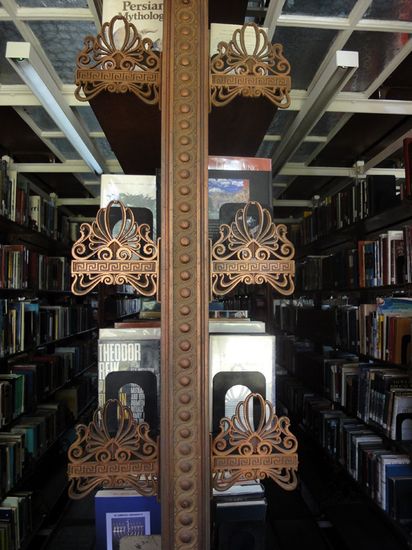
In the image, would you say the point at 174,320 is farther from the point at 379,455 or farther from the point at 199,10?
the point at 379,455

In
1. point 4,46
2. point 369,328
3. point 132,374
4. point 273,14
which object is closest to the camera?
point 132,374

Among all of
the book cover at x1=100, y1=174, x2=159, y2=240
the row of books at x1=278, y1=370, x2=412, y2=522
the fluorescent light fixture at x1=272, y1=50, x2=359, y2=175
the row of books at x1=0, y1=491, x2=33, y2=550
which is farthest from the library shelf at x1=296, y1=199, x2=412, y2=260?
the row of books at x1=0, y1=491, x2=33, y2=550

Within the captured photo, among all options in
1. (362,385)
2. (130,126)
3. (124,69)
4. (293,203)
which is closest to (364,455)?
(362,385)

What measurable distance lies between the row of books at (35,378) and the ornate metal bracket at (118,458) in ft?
6.06

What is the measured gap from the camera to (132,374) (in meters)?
1.00

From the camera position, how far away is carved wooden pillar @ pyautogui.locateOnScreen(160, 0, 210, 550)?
0.84 m

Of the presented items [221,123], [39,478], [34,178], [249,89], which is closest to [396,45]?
[221,123]

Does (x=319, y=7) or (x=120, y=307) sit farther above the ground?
Result: (x=319, y=7)

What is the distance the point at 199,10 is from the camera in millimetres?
916

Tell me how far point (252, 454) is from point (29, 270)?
2696 millimetres

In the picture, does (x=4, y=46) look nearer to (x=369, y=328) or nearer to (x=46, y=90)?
(x=46, y=90)

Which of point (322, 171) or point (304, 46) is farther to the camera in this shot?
point (322, 171)

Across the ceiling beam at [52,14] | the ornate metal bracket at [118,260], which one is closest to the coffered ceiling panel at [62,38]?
the ceiling beam at [52,14]

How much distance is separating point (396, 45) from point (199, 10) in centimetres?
152
